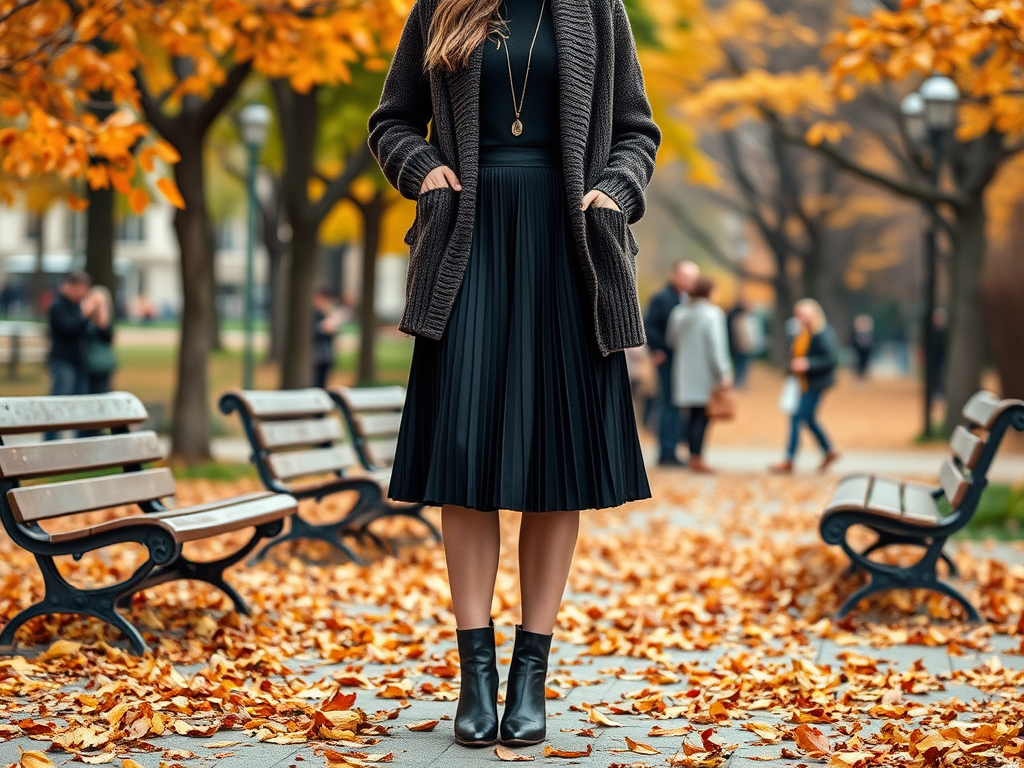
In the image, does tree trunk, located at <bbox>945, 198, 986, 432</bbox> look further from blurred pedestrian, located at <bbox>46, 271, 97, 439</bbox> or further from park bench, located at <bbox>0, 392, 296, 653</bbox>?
park bench, located at <bbox>0, 392, 296, 653</bbox>

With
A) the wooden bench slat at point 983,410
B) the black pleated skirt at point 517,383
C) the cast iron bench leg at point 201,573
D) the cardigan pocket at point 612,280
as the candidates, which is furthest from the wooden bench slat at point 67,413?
the wooden bench slat at point 983,410

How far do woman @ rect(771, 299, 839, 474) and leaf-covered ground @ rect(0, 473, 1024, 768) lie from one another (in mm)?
6405

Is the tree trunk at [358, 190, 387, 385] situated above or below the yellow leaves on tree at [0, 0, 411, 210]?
below

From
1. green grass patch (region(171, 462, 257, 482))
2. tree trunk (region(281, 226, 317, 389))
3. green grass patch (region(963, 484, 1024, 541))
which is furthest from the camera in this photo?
tree trunk (region(281, 226, 317, 389))

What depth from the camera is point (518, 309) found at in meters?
3.92

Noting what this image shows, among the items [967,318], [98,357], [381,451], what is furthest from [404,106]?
[967,318]

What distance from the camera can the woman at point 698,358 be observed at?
Result: 1391cm

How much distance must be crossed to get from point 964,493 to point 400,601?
99.6 inches

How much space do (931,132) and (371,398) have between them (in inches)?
409

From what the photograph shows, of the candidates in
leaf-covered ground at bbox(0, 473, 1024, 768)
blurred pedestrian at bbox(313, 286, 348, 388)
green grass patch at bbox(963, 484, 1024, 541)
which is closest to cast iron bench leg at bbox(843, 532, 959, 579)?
leaf-covered ground at bbox(0, 473, 1024, 768)

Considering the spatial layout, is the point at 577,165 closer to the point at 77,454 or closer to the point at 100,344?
the point at 77,454

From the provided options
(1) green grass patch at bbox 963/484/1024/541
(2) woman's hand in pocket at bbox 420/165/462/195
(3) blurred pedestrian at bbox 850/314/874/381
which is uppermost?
(2) woman's hand in pocket at bbox 420/165/462/195

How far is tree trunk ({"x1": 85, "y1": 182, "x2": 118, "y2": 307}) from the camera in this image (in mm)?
14820

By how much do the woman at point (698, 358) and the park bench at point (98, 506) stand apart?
8.52 m
